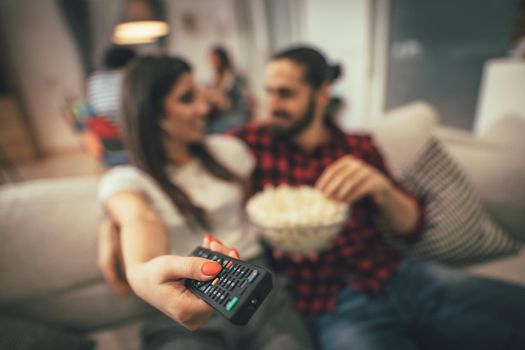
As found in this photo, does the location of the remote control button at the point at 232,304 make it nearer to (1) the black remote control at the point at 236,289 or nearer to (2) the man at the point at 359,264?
(1) the black remote control at the point at 236,289

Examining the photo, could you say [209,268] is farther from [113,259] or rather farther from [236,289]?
[113,259]

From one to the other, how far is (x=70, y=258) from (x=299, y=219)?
2.38 feet

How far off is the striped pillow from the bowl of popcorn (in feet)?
1.71

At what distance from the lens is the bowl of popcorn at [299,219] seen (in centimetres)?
61

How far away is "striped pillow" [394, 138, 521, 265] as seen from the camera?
98 centimetres

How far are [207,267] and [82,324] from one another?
0.79 metres

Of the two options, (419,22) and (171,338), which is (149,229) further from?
(419,22)

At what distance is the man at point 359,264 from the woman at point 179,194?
0.37ft

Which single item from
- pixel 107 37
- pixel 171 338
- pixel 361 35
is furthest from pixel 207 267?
pixel 107 37

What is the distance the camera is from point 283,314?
77 centimetres

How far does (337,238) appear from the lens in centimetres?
92

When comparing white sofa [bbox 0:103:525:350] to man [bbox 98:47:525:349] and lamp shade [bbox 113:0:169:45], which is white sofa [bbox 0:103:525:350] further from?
lamp shade [bbox 113:0:169:45]

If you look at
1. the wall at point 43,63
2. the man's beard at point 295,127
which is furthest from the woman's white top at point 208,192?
the wall at point 43,63

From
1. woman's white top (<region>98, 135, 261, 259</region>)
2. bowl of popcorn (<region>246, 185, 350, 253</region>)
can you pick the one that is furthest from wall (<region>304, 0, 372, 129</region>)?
bowl of popcorn (<region>246, 185, 350, 253</region>)
